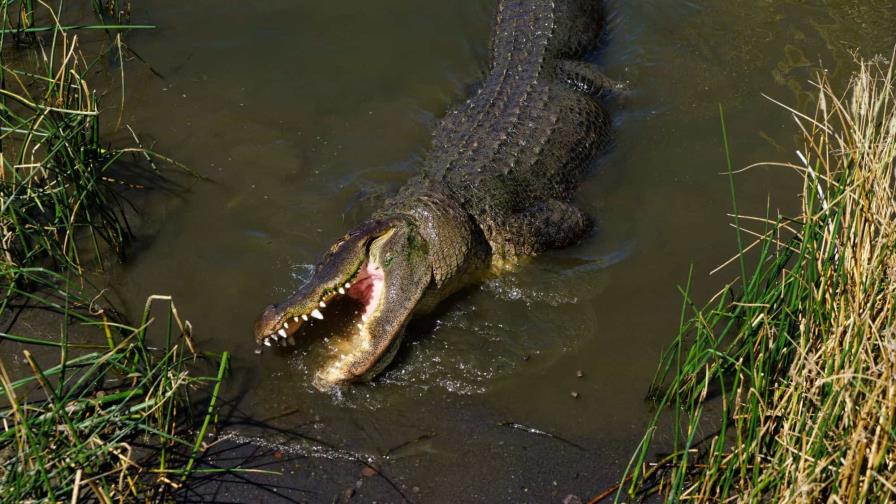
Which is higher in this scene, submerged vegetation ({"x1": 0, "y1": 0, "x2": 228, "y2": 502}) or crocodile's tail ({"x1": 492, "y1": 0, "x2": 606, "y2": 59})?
crocodile's tail ({"x1": 492, "y1": 0, "x2": 606, "y2": 59})

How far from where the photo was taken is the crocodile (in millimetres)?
4016

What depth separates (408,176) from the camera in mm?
5359

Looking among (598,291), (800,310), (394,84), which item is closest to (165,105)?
(394,84)

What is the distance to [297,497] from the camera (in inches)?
137

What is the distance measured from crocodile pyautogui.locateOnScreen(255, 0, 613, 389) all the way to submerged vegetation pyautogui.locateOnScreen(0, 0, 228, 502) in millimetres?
660

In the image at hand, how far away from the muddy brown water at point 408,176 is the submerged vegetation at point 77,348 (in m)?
0.23

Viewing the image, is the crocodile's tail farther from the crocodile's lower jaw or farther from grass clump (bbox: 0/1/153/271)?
grass clump (bbox: 0/1/153/271)

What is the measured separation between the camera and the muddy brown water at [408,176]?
3.76m

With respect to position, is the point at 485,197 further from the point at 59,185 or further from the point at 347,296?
the point at 59,185

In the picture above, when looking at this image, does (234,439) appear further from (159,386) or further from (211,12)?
(211,12)

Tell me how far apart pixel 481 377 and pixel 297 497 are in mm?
1126

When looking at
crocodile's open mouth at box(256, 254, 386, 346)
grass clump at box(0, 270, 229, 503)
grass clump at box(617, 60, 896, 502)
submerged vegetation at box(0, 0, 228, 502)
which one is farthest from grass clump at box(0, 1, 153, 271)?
grass clump at box(617, 60, 896, 502)

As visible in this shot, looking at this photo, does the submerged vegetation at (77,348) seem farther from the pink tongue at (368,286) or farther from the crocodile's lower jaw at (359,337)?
the pink tongue at (368,286)

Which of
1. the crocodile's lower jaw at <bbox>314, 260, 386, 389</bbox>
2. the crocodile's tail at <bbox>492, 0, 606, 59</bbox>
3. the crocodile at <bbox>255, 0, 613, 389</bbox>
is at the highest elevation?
the crocodile's tail at <bbox>492, 0, 606, 59</bbox>
